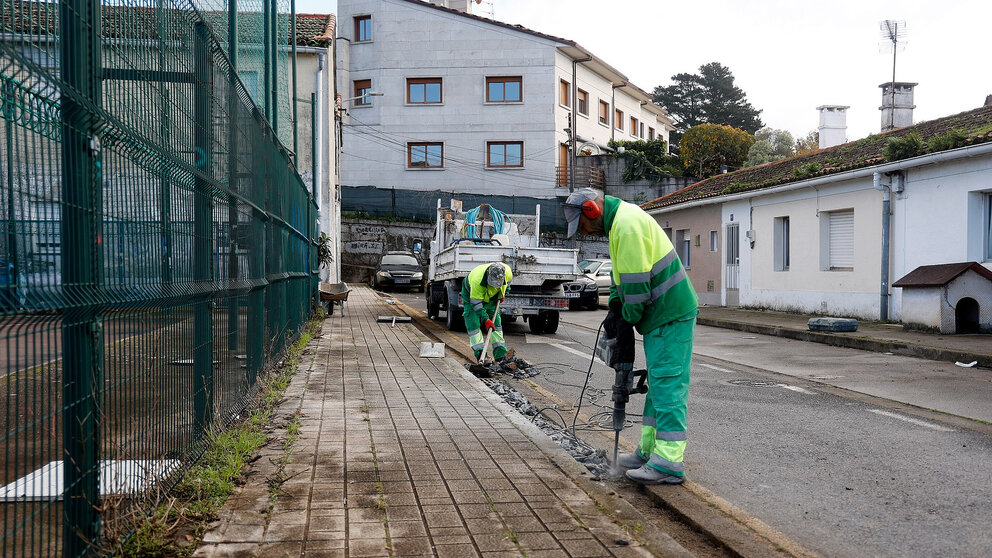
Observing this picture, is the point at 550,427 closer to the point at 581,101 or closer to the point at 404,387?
the point at 404,387

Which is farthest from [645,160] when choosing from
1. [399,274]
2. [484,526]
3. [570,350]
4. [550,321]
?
[484,526]

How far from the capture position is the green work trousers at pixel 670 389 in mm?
4734

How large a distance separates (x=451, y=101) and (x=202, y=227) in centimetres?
3655

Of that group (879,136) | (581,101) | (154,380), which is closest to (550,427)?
(154,380)

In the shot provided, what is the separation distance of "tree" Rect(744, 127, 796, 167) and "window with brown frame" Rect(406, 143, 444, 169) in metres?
18.7

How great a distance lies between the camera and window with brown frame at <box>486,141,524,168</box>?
40875 mm

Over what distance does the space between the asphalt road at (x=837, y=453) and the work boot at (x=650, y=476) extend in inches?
12.5

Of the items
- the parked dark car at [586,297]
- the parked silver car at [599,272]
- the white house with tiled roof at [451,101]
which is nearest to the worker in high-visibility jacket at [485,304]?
the parked dark car at [586,297]

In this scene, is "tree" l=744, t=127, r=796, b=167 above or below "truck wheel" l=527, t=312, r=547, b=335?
above

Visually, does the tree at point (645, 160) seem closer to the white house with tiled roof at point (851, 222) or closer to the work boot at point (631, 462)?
the white house with tiled roof at point (851, 222)

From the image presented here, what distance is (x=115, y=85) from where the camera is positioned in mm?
3094

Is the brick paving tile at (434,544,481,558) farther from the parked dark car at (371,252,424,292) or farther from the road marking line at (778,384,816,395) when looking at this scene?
the parked dark car at (371,252,424,292)

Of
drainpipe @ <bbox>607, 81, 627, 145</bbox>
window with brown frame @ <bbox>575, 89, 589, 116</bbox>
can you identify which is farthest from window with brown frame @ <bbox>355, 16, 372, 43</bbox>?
drainpipe @ <bbox>607, 81, 627, 145</bbox>

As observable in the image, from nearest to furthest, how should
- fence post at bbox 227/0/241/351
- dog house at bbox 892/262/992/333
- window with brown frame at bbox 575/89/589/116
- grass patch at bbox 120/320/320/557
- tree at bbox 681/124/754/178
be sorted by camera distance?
grass patch at bbox 120/320/320/557
fence post at bbox 227/0/241/351
dog house at bbox 892/262/992/333
window with brown frame at bbox 575/89/589/116
tree at bbox 681/124/754/178
